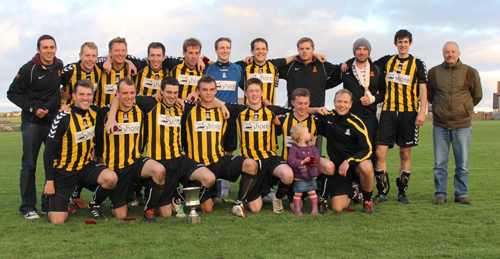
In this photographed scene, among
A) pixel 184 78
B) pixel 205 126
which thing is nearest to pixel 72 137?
pixel 205 126

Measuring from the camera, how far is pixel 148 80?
5242 millimetres

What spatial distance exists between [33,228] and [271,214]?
2465mm

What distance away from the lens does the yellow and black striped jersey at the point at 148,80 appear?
5246 mm

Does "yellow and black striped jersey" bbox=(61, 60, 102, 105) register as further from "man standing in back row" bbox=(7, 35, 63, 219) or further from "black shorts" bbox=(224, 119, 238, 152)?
"black shorts" bbox=(224, 119, 238, 152)

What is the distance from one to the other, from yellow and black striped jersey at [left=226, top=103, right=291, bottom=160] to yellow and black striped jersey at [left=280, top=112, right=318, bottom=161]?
0.49ft

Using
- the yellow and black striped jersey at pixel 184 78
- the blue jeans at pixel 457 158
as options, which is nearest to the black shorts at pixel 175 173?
the yellow and black striped jersey at pixel 184 78

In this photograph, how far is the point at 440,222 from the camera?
377cm

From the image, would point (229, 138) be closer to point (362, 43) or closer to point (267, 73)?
point (267, 73)

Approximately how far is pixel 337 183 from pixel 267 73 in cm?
194

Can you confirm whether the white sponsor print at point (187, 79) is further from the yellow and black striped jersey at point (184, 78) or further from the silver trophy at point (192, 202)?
the silver trophy at point (192, 202)

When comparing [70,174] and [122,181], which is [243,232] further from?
[70,174]

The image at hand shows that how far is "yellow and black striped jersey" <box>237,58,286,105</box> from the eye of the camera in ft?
17.9

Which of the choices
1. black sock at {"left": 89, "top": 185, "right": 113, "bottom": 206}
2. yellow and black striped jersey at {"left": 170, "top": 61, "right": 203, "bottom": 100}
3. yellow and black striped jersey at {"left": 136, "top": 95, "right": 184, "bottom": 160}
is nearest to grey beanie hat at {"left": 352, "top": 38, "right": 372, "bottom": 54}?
yellow and black striped jersey at {"left": 170, "top": 61, "right": 203, "bottom": 100}

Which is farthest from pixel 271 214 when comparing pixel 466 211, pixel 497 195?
pixel 497 195
